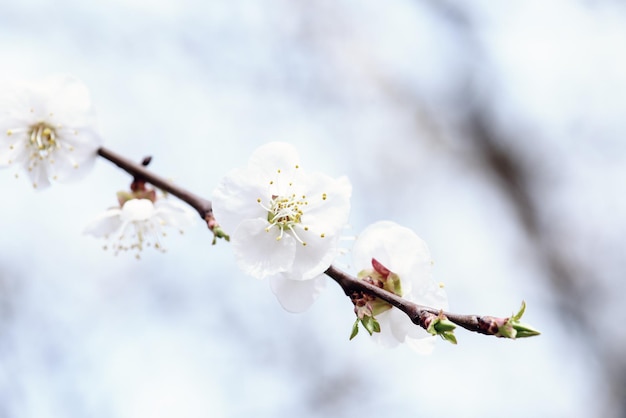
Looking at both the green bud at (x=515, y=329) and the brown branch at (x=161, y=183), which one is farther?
the brown branch at (x=161, y=183)

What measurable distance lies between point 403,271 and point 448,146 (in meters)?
2.56

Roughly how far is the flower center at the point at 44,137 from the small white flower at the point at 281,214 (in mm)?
468

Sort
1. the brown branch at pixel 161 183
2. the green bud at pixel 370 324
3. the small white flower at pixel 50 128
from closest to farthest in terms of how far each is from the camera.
→ the green bud at pixel 370 324, the brown branch at pixel 161 183, the small white flower at pixel 50 128

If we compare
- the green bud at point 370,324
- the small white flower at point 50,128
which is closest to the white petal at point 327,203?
the green bud at point 370,324

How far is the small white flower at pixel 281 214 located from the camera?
0.72 metres

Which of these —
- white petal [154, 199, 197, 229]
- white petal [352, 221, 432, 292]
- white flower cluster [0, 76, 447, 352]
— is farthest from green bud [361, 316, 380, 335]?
white petal [154, 199, 197, 229]

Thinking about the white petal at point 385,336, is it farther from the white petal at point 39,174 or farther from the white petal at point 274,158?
the white petal at point 39,174

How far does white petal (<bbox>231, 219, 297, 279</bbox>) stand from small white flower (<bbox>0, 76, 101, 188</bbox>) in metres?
0.44

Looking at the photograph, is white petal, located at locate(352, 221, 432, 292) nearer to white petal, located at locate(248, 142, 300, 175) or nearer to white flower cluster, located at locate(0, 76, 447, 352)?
white flower cluster, located at locate(0, 76, 447, 352)

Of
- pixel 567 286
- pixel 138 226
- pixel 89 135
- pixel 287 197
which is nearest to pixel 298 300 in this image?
pixel 287 197

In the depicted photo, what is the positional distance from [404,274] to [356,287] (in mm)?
80

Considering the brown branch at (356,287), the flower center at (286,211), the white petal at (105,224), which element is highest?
the flower center at (286,211)

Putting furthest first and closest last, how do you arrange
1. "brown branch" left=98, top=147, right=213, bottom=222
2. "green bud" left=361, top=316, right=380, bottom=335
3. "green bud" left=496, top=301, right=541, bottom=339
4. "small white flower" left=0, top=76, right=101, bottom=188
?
1. "small white flower" left=0, top=76, right=101, bottom=188
2. "brown branch" left=98, top=147, right=213, bottom=222
3. "green bud" left=361, top=316, right=380, bottom=335
4. "green bud" left=496, top=301, right=541, bottom=339

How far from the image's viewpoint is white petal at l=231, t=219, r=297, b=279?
2.33 feet
